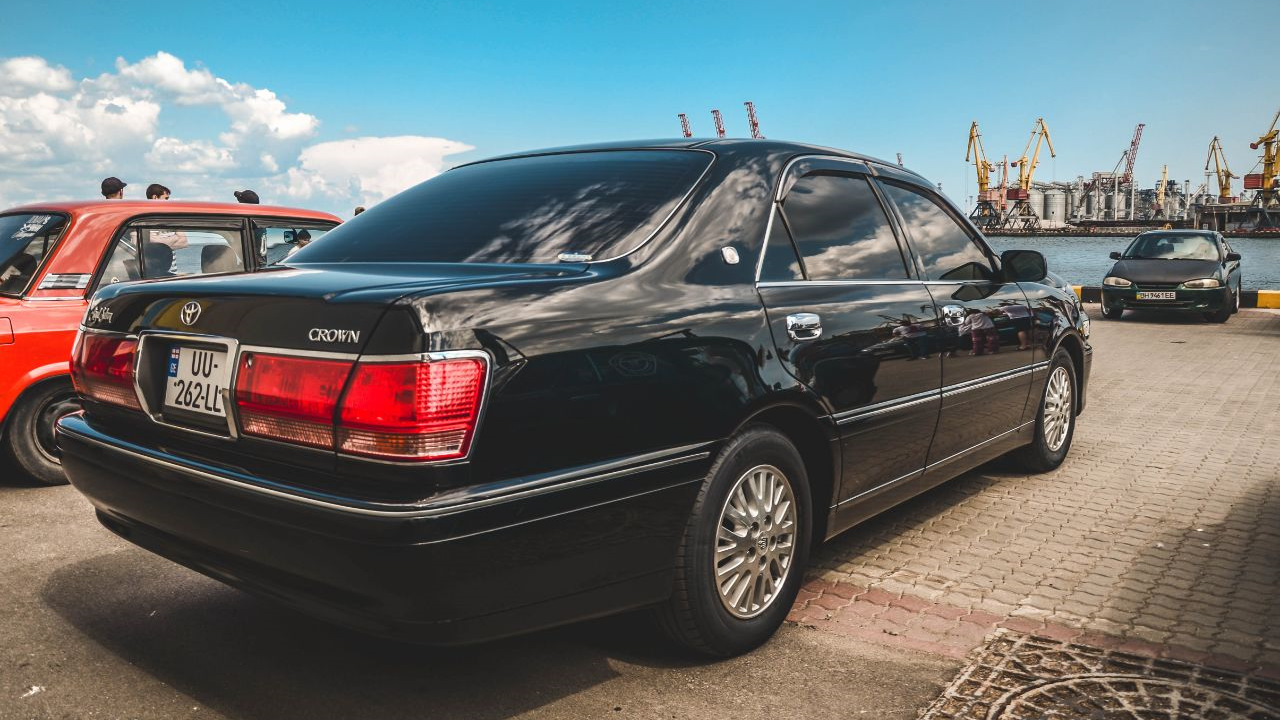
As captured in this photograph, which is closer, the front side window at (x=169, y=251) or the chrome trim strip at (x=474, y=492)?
the chrome trim strip at (x=474, y=492)

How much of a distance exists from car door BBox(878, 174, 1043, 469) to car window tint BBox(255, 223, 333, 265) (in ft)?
Answer: 13.1

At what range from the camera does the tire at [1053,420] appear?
17.9 ft

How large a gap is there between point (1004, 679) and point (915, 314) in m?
1.51

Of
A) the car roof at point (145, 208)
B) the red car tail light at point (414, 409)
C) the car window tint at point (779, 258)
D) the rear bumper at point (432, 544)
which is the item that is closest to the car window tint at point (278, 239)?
the car roof at point (145, 208)

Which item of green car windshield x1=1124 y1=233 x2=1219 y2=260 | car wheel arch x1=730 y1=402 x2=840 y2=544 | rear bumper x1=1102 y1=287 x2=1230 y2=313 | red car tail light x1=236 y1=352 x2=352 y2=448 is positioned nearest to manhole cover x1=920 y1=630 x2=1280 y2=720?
car wheel arch x1=730 y1=402 x2=840 y2=544

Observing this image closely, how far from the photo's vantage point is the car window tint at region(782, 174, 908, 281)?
352 centimetres

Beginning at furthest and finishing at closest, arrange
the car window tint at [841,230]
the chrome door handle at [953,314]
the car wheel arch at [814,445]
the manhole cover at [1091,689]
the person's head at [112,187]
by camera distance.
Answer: the person's head at [112,187]
the chrome door handle at [953,314]
the car window tint at [841,230]
the car wheel arch at [814,445]
the manhole cover at [1091,689]

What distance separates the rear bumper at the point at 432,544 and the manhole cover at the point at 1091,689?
98 cm

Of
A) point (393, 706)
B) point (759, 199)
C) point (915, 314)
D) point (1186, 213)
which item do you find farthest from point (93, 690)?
point (1186, 213)

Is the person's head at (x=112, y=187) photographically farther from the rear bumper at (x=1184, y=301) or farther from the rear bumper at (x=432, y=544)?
the rear bumper at (x=1184, y=301)

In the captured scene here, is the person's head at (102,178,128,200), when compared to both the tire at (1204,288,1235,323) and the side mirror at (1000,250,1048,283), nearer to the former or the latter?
the side mirror at (1000,250,1048,283)

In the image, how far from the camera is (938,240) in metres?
4.45

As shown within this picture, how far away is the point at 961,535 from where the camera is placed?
14.8 ft

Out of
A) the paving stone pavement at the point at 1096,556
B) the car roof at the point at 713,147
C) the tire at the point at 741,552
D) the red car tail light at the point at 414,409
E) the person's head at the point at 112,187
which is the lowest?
the paving stone pavement at the point at 1096,556
